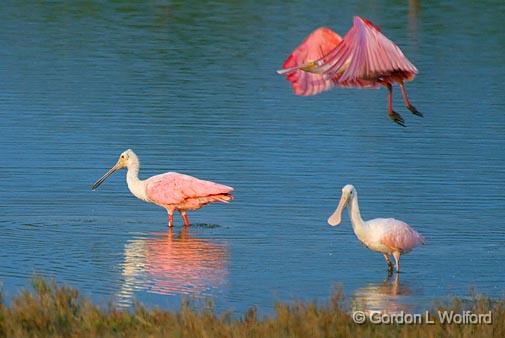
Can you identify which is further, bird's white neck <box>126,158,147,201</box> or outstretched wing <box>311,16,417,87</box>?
bird's white neck <box>126,158,147,201</box>

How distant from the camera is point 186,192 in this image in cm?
1617

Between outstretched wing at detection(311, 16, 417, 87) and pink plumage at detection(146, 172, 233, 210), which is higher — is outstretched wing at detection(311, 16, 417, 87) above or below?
above

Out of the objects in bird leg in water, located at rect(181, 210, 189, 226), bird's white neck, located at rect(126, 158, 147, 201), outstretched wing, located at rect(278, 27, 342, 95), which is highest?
outstretched wing, located at rect(278, 27, 342, 95)

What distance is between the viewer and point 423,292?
13.3 meters

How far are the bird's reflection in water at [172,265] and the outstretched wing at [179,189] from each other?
1.25ft

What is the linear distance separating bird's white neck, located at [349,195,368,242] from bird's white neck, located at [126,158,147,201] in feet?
9.17

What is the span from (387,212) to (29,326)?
6.75m

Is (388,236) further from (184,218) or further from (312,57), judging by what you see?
(184,218)

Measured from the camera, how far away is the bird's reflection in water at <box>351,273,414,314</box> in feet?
41.3

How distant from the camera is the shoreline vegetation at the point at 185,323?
1036 centimetres

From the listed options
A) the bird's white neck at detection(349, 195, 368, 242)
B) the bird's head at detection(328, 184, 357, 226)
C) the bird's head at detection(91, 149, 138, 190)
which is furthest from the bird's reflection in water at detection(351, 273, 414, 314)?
the bird's head at detection(91, 149, 138, 190)

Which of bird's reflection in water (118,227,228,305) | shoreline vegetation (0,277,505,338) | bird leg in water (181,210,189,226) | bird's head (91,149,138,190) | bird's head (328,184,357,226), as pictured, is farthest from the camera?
bird's head (91,149,138,190)

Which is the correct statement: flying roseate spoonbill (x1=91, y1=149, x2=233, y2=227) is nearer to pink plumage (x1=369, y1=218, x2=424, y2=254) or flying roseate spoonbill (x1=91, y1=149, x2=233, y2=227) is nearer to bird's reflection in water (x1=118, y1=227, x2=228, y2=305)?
bird's reflection in water (x1=118, y1=227, x2=228, y2=305)

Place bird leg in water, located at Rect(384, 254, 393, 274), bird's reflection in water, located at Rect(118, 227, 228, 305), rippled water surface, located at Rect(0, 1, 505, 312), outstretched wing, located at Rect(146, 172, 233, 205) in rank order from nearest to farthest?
1. bird's reflection in water, located at Rect(118, 227, 228, 305)
2. rippled water surface, located at Rect(0, 1, 505, 312)
3. bird leg in water, located at Rect(384, 254, 393, 274)
4. outstretched wing, located at Rect(146, 172, 233, 205)
